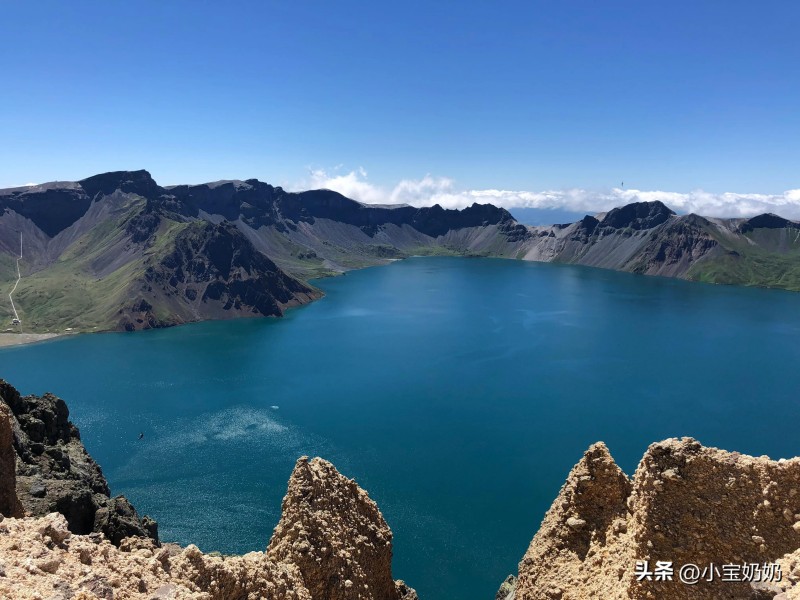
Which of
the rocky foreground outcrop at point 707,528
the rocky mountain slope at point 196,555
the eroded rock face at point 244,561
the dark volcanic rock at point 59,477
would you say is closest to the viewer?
the eroded rock face at point 244,561

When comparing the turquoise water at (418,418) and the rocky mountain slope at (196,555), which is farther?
the turquoise water at (418,418)

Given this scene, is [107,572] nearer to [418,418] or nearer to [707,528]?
[707,528]

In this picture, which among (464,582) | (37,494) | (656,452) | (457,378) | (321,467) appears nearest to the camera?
(656,452)

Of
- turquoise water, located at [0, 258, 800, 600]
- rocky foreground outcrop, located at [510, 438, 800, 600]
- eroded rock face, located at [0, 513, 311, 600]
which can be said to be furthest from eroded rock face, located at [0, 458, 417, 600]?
turquoise water, located at [0, 258, 800, 600]

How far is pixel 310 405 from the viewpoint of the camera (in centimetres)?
13100

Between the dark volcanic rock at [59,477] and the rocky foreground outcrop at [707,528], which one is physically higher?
the rocky foreground outcrop at [707,528]

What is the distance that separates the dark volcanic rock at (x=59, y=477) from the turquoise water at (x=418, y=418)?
89.0 feet

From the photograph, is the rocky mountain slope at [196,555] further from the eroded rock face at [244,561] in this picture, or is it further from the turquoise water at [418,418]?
the turquoise water at [418,418]

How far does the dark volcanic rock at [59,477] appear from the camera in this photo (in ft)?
121

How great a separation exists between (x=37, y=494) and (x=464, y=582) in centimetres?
5013

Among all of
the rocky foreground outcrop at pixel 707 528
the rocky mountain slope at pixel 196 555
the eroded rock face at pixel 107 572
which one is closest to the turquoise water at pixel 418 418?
the rocky mountain slope at pixel 196 555

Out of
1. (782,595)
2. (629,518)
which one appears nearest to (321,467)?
(629,518)

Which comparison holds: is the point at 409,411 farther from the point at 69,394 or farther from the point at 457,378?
the point at 69,394

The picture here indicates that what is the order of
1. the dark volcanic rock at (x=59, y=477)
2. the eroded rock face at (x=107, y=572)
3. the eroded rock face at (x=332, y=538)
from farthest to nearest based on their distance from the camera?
the dark volcanic rock at (x=59, y=477) → the eroded rock face at (x=332, y=538) → the eroded rock face at (x=107, y=572)
